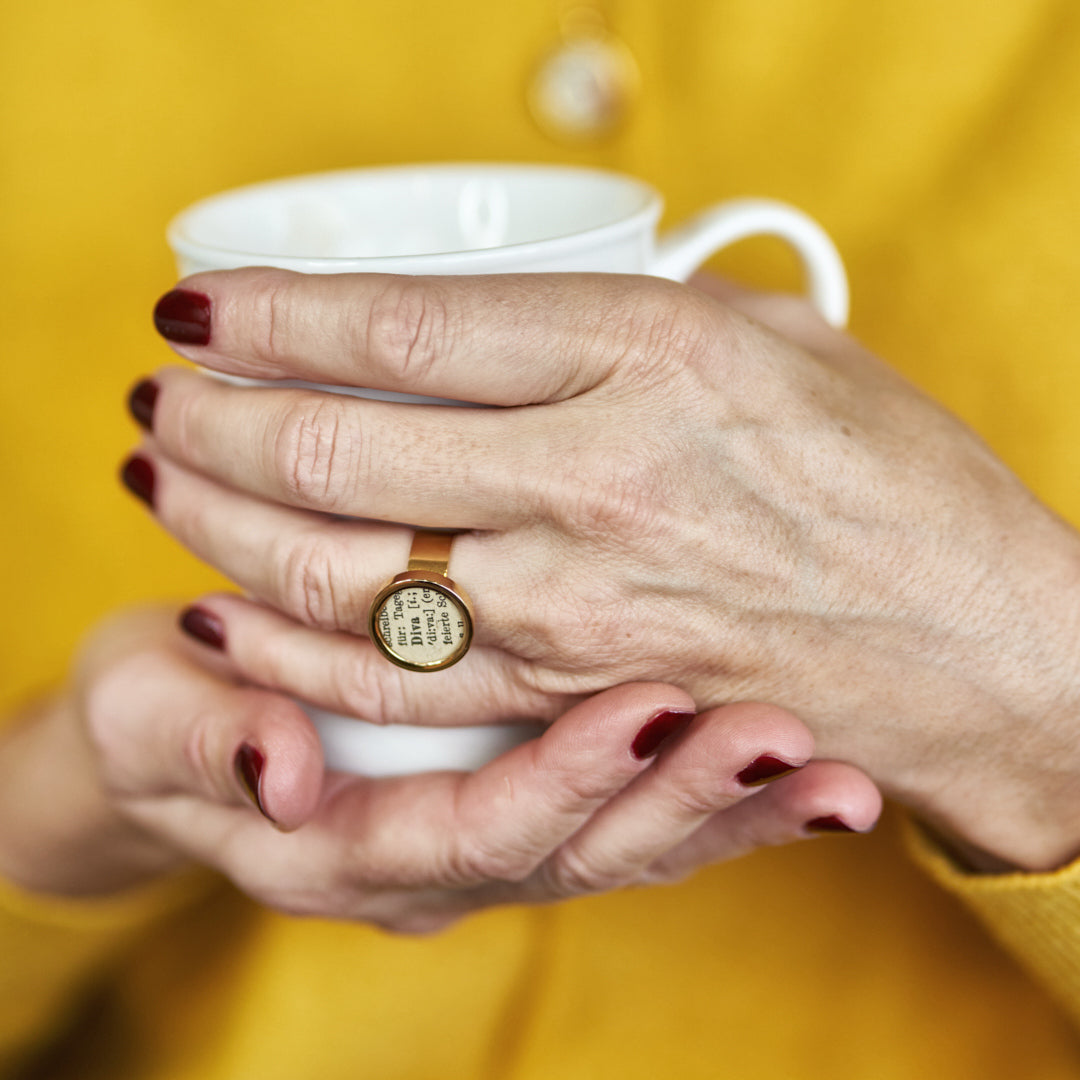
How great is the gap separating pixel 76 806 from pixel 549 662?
0.53m

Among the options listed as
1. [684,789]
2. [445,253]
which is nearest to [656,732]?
[684,789]

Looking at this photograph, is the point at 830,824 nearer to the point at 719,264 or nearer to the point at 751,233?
the point at 751,233

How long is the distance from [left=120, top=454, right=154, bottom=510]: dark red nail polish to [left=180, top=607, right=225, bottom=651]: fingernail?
8 centimetres

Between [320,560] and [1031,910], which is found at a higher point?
[320,560]

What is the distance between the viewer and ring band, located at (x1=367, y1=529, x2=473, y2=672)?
0.53 meters

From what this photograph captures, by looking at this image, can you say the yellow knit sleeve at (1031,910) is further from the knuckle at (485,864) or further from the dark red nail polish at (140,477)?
the dark red nail polish at (140,477)

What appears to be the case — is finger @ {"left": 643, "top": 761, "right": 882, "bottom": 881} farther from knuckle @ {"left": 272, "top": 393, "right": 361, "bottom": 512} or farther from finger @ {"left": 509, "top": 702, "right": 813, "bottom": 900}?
knuckle @ {"left": 272, "top": 393, "right": 361, "bottom": 512}

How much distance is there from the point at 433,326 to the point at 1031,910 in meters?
0.54

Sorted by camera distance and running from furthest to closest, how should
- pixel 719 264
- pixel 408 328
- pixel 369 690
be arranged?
pixel 719 264
pixel 369 690
pixel 408 328

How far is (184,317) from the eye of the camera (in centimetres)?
54

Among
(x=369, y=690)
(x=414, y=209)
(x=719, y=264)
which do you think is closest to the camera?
(x=369, y=690)

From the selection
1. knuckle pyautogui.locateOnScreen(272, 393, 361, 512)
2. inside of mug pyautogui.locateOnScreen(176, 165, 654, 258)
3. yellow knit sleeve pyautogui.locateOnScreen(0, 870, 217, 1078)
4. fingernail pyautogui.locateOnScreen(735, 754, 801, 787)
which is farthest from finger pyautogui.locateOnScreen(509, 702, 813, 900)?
yellow knit sleeve pyautogui.locateOnScreen(0, 870, 217, 1078)

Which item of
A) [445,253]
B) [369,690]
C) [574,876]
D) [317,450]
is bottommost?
[574,876]

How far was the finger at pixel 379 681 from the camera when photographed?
0.59 meters
